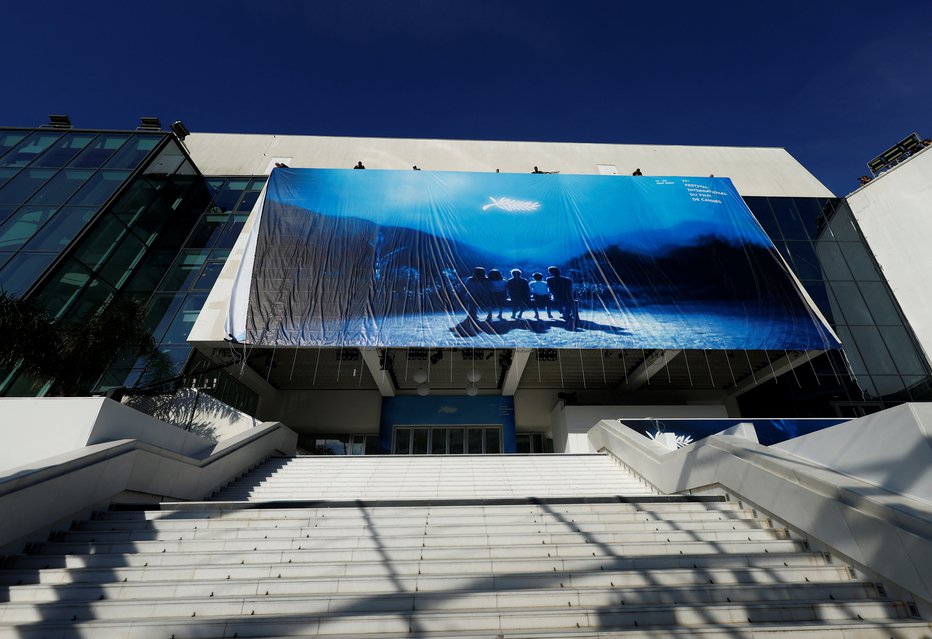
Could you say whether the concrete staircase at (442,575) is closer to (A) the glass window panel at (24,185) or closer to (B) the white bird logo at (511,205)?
(B) the white bird logo at (511,205)

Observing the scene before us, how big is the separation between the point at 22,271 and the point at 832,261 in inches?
928

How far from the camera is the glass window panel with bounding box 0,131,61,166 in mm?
13180

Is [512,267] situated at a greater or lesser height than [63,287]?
greater

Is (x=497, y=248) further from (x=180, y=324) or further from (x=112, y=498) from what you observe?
(x=112, y=498)

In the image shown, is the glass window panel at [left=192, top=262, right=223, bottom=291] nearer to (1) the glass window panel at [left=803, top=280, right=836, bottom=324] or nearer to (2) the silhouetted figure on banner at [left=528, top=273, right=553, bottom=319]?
(2) the silhouetted figure on banner at [left=528, top=273, right=553, bottom=319]

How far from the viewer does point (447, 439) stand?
15.6 metres

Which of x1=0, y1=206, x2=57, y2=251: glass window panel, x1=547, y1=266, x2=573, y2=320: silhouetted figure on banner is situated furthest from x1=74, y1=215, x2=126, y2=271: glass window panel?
x1=547, y1=266, x2=573, y2=320: silhouetted figure on banner

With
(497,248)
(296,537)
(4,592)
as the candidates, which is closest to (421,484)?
(296,537)

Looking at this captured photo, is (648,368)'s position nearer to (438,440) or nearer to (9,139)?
(438,440)

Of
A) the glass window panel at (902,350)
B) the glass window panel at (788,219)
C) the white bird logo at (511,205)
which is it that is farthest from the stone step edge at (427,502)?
the glass window panel at (788,219)

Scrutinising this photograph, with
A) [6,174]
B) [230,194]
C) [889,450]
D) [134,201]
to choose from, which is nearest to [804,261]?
[889,450]

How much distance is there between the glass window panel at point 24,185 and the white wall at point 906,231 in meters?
26.5

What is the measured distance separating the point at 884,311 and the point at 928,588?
15.4 metres

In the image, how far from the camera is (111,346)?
7938mm
